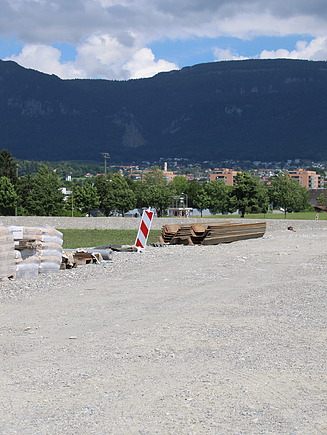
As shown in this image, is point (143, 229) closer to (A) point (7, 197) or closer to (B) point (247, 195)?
Answer: (B) point (247, 195)

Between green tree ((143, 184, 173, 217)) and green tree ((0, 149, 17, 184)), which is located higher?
green tree ((0, 149, 17, 184))

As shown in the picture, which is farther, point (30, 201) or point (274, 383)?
point (30, 201)

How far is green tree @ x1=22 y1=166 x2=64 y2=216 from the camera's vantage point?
329 feet

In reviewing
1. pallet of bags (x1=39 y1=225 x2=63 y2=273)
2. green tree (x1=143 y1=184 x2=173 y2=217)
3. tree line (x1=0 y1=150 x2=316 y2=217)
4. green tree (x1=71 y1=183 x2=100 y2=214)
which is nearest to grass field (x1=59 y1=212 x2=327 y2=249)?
pallet of bags (x1=39 y1=225 x2=63 y2=273)

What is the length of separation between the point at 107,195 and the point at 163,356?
108 metres

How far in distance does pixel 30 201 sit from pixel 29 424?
97.4 m

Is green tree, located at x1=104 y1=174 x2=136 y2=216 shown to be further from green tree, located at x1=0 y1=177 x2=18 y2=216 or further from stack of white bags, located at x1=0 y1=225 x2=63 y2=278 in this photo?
stack of white bags, located at x1=0 y1=225 x2=63 y2=278

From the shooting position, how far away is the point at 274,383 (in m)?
6.64

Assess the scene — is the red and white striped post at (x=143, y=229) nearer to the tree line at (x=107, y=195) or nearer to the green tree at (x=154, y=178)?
the tree line at (x=107, y=195)

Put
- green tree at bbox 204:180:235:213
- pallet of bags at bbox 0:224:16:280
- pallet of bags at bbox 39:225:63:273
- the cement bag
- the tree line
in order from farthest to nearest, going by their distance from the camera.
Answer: green tree at bbox 204:180:235:213, the tree line, pallet of bags at bbox 39:225:63:273, the cement bag, pallet of bags at bbox 0:224:16:280

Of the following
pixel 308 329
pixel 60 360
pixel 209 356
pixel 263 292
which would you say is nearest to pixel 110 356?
pixel 60 360

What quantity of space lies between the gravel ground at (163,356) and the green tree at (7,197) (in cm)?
8729

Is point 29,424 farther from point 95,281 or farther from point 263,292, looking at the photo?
point 95,281

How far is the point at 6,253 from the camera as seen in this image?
15.6 metres
